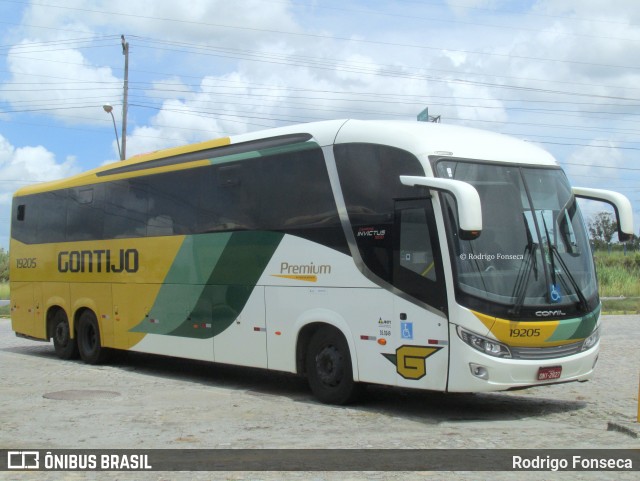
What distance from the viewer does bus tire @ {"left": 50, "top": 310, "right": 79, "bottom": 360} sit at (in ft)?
55.4

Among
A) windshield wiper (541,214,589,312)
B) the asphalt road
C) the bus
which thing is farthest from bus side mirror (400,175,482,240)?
the asphalt road

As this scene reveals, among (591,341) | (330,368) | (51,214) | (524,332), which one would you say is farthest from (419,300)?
(51,214)

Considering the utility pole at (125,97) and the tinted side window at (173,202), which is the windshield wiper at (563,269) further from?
the utility pole at (125,97)

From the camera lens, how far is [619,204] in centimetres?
1080

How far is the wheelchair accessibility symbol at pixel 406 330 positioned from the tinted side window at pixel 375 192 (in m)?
0.60

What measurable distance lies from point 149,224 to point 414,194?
6.28m

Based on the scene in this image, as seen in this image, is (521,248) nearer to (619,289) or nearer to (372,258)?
(372,258)

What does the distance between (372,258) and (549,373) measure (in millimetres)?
2543

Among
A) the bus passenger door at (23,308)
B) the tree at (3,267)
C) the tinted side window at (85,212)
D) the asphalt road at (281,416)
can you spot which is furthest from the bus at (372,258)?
the tree at (3,267)

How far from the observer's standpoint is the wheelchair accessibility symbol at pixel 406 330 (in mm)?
9867

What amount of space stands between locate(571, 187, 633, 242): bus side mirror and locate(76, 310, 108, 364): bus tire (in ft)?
31.5

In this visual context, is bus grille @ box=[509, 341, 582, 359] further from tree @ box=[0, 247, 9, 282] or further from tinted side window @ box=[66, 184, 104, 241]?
tree @ box=[0, 247, 9, 282]

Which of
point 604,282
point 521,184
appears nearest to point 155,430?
point 521,184

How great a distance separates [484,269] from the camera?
9.49 m
